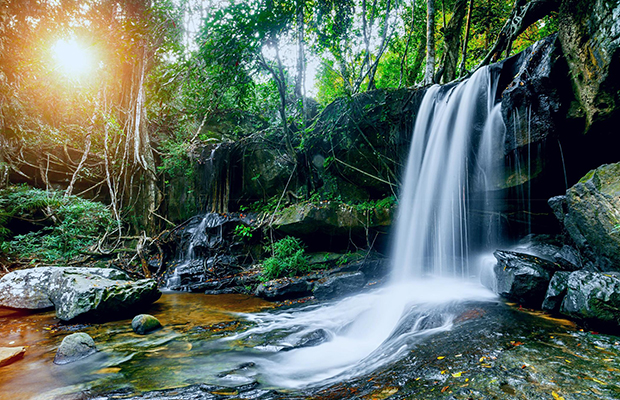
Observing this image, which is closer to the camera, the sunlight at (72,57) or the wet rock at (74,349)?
the wet rock at (74,349)

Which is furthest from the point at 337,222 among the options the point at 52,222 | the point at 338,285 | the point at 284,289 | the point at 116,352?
the point at 52,222

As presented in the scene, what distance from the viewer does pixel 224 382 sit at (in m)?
2.82

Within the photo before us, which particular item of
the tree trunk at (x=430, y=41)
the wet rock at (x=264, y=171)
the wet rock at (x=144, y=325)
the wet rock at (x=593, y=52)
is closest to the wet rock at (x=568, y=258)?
the wet rock at (x=593, y=52)

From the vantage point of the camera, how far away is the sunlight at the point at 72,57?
28.1 feet

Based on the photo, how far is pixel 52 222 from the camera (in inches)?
351

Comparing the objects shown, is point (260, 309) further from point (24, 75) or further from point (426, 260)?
point (24, 75)

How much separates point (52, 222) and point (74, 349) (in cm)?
789

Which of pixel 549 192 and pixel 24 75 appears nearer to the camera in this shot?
pixel 549 192

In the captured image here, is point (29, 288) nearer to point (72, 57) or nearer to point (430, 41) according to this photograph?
point (72, 57)

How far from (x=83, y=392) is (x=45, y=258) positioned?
7.29 meters

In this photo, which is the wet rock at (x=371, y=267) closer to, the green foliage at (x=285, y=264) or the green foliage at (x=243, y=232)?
the green foliage at (x=285, y=264)

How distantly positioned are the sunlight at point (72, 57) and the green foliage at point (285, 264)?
30.1 ft

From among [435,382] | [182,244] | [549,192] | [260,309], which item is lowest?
[260,309]

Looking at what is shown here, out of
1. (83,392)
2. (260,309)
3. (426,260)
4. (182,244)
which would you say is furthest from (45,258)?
(426,260)
